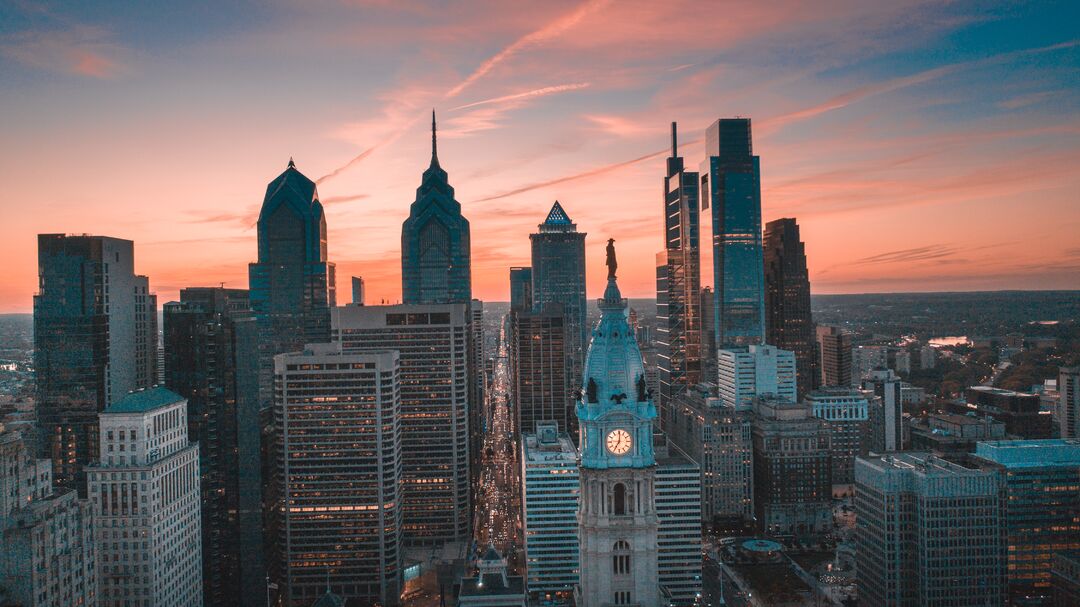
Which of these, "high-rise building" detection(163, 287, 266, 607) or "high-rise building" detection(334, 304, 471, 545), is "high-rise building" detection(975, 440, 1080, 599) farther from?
"high-rise building" detection(163, 287, 266, 607)

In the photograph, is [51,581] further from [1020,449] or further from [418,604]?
[1020,449]

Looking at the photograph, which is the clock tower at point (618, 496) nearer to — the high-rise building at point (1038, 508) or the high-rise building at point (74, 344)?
the high-rise building at point (74, 344)

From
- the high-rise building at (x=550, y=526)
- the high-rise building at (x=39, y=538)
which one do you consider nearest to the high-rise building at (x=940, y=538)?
the high-rise building at (x=550, y=526)

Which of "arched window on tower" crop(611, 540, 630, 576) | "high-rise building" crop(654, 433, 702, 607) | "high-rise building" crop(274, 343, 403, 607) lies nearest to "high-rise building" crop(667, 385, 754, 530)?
"high-rise building" crop(654, 433, 702, 607)

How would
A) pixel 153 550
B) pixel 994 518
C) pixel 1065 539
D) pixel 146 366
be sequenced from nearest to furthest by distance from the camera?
pixel 153 550, pixel 994 518, pixel 1065 539, pixel 146 366

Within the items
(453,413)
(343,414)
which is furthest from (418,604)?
(453,413)

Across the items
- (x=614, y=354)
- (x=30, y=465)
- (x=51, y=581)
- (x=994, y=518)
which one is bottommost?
(x=994, y=518)
